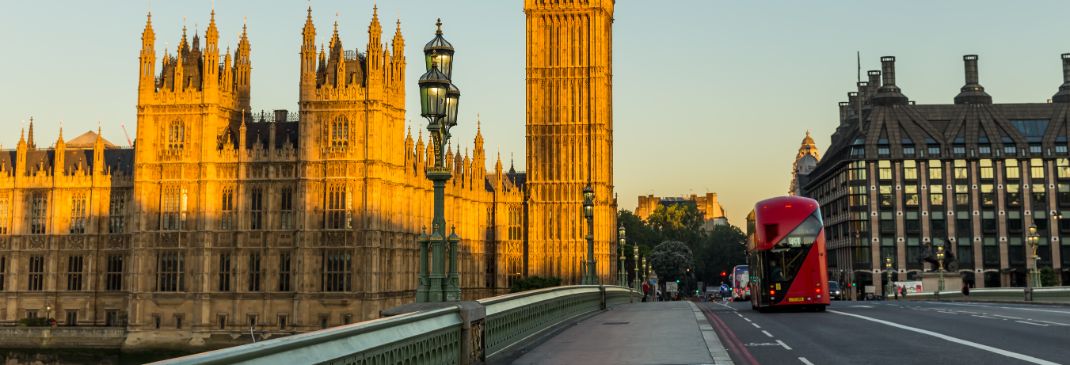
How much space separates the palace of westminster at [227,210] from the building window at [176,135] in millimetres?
100

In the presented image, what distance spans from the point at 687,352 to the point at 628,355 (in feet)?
3.70

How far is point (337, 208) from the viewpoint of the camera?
71188mm

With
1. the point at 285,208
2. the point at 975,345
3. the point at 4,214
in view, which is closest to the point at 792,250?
the point at 975,345

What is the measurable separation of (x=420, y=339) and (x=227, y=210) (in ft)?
207

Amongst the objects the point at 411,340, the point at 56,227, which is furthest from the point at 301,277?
the point at 411,340

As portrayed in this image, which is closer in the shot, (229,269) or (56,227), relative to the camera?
(229,269)

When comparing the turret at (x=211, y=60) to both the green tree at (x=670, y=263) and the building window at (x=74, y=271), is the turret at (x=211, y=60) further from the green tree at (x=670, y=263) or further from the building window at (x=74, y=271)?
the green tree at (x=670, y=263)

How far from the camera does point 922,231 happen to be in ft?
420

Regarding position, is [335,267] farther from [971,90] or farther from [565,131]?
[971,90]

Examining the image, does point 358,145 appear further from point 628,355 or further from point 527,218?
point 628,355

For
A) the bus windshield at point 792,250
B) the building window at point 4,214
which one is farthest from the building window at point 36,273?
the bus windshield at point 792,250

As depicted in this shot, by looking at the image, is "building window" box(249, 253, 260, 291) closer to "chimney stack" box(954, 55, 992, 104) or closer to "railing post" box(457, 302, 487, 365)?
"railing post" box(457, 302, 487, 365)

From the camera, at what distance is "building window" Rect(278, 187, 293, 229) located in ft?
237

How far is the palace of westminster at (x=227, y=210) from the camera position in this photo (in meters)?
71.1
